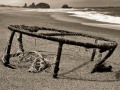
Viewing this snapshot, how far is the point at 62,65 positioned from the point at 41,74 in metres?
1.10

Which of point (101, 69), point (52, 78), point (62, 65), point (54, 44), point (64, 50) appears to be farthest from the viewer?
point (54, 44)

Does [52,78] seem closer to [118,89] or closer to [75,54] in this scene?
[118,89]

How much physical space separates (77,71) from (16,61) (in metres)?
1.61

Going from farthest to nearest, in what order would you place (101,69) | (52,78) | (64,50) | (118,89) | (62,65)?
(64,50), (62,65), (101,69), (52,78), (118,89)

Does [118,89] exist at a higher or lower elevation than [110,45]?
lower

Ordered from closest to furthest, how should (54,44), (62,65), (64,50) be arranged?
(62,65), (64,50), (54,44)

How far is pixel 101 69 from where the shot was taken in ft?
22.7

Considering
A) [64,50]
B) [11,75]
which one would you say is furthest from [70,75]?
[64,50]

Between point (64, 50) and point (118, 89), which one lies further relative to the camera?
point (64, 50)

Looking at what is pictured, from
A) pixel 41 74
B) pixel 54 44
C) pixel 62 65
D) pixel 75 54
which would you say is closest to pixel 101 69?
pixel 62 65

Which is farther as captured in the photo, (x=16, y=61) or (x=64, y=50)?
(x=64, y=50)

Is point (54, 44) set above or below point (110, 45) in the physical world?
below

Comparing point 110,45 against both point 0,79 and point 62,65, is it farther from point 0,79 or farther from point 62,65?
point 0,79

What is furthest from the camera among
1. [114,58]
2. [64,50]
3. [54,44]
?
[54,44]
